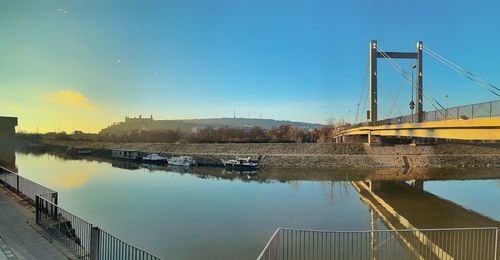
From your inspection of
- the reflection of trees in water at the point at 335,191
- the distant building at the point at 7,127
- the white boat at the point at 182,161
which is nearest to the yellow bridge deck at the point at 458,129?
the reflection of trees in water at the point at 335,191

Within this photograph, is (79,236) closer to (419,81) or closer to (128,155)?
(419,81)

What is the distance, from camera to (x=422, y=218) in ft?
54.2

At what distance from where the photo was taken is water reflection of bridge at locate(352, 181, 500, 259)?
10.1 m

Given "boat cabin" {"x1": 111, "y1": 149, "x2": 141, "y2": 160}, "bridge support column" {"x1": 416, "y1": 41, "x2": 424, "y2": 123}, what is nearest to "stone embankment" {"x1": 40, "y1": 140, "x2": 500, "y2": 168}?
"bridge support column" {"x1": 416, "y1": 41, "x2": 424, "y2": 123}

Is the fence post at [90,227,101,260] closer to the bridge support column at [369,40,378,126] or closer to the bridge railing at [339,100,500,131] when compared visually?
the bridge railing at [339,100,500,131]

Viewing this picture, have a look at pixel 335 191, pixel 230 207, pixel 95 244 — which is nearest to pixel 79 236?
pixel 95 244

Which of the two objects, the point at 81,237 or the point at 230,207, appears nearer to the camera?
the point at 81,237

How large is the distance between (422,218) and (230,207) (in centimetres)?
961

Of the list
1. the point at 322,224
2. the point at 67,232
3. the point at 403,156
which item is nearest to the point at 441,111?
the point at 322,224

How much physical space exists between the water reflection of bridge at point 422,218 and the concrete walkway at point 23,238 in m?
8.78

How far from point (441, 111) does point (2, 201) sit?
21.2 meters

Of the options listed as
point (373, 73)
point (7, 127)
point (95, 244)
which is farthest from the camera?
point (7, 127)

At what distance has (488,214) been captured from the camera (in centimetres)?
1733

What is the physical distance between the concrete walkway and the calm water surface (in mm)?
3006
